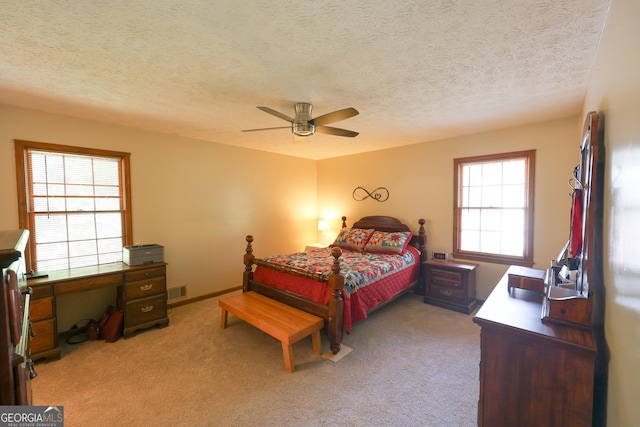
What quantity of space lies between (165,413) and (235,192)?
3182mm

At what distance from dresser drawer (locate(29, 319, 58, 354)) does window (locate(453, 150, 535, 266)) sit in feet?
15.9

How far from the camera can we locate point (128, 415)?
1.88m

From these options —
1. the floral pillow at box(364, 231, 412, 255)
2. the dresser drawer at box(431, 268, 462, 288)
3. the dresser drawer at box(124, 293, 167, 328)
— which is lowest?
the dresser drawer at box(124, 293, 167, 328)

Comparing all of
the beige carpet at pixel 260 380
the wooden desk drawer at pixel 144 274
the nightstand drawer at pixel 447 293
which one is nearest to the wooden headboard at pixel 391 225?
the nightstand drawer at pixel 447 293

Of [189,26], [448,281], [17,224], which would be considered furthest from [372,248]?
[17,224]

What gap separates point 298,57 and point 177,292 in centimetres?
360

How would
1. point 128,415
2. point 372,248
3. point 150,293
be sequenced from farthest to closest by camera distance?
point 372,248 < point 150,293 < point 128,415

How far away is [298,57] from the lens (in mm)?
1797

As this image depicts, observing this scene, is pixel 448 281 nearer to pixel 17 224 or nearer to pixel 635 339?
pixel 635 339

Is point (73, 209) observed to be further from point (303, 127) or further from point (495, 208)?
point (495, 208)

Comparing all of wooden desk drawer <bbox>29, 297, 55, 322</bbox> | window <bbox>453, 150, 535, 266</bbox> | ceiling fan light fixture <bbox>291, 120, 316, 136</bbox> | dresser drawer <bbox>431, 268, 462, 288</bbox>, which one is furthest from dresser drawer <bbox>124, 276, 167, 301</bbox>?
window <bbox>453, 150, 535, 266</bbox>

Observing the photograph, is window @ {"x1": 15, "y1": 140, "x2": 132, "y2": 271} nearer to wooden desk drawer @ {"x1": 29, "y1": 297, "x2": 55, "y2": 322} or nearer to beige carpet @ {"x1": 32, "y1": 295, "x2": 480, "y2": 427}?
wooden desk drawer @ {"x1": 29, "y1": 297, "x2": 55, "y2": 322}

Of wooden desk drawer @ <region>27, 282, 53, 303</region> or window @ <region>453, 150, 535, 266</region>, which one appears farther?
window @ <region>453, 150, 535, 266</region>

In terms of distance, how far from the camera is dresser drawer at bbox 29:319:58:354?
8.05 feet
